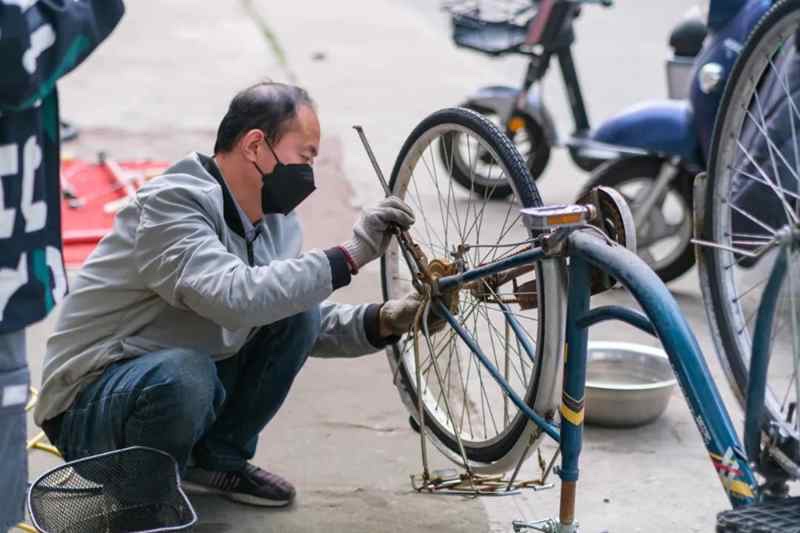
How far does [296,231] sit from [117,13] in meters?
Answer: 0.96

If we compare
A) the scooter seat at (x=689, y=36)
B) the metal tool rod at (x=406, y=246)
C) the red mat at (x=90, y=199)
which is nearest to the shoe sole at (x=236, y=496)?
the metal tool rod at (x=406, y=246)

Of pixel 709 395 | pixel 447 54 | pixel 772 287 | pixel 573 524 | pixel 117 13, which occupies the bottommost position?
pixel 447 54

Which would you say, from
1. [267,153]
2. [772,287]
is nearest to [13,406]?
[267,153]

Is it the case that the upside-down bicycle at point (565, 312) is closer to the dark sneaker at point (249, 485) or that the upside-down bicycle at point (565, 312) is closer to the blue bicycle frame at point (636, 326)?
the blue bicycle frame at point (636, 326)

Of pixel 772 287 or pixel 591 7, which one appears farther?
pixel 591 7

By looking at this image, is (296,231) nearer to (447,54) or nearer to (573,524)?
(573,524)

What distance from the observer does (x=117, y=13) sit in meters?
2.15

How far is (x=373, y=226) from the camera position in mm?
2633

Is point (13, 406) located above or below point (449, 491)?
above

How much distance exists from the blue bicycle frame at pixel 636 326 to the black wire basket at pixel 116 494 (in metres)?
0.68

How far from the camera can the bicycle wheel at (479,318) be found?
2521 millimetres

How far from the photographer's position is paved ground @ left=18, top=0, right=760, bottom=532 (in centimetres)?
298

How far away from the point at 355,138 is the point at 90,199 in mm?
1672

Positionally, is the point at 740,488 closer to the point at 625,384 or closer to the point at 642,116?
the point at 625,384
